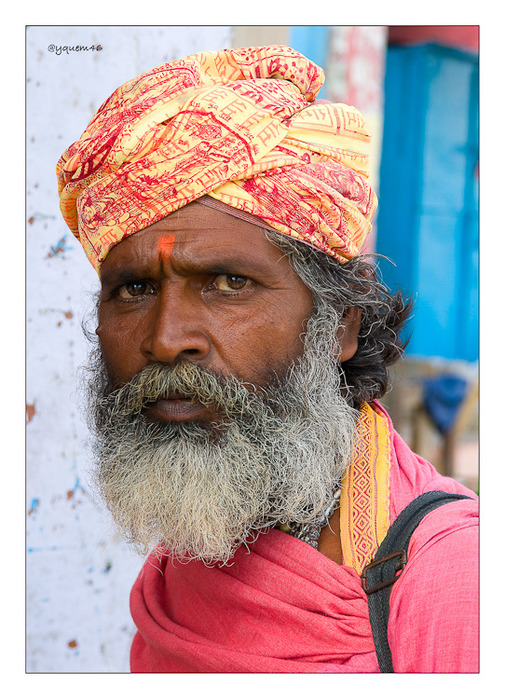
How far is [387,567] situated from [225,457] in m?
0.48

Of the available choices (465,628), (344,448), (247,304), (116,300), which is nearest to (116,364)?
(116,300)

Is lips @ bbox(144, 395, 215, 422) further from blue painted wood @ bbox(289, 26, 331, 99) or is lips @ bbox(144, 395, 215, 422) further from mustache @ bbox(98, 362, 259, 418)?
blue painted wood @ bbox(289, 26, 331, 99)

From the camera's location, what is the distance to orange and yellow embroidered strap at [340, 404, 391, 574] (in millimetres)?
1717

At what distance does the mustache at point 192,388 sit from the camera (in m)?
1.74

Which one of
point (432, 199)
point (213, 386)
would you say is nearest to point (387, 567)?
point (213, 386)

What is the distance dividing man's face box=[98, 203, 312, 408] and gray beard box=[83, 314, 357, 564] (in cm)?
5

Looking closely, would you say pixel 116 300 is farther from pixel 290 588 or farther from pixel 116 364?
pixel 290 588

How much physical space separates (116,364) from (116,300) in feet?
0.60

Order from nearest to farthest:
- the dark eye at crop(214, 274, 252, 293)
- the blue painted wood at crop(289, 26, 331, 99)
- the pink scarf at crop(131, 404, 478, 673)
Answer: the pink scarf at crop(131, 404, 478, 673) < the dark eye at crop(214, 274, 252, 293) < the blue painted wood at crop(289, 26, 331, 99)

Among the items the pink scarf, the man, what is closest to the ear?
the man

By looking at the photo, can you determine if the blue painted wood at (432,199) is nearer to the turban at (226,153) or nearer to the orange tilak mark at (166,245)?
the turban at (226,153)

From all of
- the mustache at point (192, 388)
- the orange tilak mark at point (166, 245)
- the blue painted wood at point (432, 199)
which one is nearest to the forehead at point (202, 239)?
the orange tilak mark at point (166, 245)

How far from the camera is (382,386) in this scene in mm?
2240
